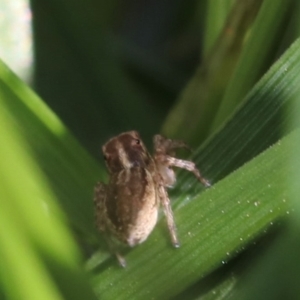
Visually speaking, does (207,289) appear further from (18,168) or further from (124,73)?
(124,73)

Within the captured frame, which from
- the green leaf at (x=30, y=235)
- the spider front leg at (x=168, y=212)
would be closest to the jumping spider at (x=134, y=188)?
the spider front leg at (x=168, y=212)

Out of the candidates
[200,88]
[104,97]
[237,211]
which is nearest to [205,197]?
[237,211]

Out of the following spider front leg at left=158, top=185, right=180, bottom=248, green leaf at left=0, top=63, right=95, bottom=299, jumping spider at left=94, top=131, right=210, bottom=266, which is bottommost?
jumping spider at left=94, top=131, right=210, bottom=266

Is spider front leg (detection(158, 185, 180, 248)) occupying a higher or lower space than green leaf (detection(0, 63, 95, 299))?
lower

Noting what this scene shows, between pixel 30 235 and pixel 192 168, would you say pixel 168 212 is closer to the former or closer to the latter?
pixel 192 168

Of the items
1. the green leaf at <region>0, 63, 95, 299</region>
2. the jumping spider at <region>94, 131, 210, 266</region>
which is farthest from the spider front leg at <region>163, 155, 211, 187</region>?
the green leaf at <region>0, 63, 95, 299</region>

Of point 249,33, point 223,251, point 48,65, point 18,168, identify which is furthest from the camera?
point 48,65

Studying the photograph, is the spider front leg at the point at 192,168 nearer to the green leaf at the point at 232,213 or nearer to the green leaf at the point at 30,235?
the green leaf at the point at 232,213

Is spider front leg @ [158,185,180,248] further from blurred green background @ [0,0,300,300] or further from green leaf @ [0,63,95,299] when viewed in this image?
green leaf @ [0,63,95,299]
